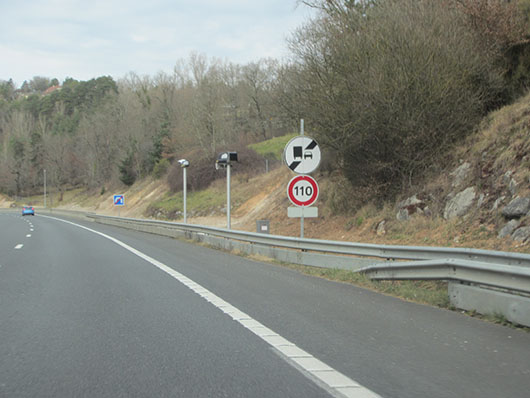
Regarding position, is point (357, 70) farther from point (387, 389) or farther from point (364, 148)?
point (387, 389)

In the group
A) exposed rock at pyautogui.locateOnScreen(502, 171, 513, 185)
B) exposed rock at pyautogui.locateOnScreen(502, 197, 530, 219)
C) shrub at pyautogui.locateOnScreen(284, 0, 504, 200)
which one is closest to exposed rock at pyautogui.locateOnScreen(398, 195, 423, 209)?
shrub at pyautogui.locateOnScreen(284, 0, 504, 200)

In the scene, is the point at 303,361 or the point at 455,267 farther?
the point at 455,267

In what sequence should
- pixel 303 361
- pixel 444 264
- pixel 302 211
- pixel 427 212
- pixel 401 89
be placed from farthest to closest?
pixel 401 89
pixel 427 212
pixel 302 211
pixel 444 264
pixel 303 361

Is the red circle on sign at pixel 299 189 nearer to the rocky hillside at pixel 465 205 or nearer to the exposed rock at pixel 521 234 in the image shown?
the rocky hillside at pixel 465 205

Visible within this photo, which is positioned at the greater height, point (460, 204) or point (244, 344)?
point (460, 204)

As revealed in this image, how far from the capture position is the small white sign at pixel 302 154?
13093 millimetres

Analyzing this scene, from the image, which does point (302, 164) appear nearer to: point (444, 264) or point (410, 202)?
point (410, 202)

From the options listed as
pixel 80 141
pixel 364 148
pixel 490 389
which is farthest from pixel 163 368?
pixel 80 141

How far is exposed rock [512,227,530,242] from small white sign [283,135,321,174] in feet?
15.2

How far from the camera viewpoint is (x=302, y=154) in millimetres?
13227

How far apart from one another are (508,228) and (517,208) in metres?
0.51

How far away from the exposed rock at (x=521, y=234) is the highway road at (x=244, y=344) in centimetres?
447

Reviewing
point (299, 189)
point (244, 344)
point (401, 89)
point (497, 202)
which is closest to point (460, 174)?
point (497, 202)

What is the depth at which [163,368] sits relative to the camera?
4664mm
